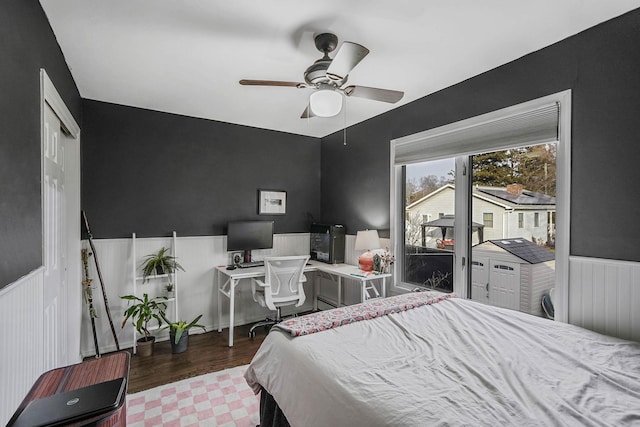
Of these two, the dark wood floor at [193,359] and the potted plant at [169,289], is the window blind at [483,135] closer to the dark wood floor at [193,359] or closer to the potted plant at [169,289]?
the dark wood floor at [193,359]

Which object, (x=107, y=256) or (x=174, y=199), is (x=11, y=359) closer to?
(x=107, y=256)

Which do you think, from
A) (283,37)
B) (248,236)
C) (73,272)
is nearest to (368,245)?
(248,236)

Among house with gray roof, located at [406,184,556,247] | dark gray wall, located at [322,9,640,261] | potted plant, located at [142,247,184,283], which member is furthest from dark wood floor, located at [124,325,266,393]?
dark gray wall, located at [322,9,640,261]

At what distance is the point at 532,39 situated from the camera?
83.4 inches

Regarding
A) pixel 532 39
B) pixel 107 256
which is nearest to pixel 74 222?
pixel 107 256

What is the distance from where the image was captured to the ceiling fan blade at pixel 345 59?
1.77 meters

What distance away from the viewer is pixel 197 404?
234 centimetres

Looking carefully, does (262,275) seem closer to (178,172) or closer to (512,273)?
(178,172)

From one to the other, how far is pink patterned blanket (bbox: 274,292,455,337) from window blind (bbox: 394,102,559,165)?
1279 mm

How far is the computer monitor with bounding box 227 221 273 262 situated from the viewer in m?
3.85

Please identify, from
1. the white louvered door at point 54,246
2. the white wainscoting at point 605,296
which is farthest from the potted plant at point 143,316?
the white wainscoting at point 605,296

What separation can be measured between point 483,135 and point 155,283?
360 cm

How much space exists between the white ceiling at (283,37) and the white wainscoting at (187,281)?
5.29ft

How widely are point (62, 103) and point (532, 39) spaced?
3.22 metres
